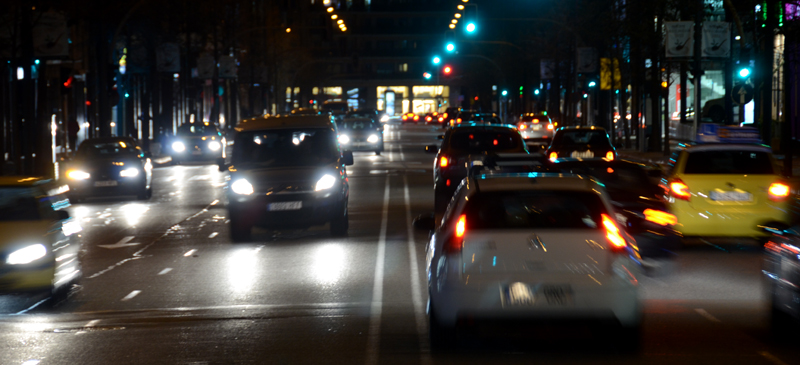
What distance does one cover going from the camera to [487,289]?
7695 mm

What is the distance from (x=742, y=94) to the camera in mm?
33938

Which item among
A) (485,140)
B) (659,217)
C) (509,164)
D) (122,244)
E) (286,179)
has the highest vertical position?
(485,140)

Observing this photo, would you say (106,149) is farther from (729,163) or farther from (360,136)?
(360,136)

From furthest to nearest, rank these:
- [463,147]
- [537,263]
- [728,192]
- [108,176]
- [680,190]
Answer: [108,176] → [463,147] → [680,190] → [728,192] → [537,263]

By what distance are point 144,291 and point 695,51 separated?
2872 cm

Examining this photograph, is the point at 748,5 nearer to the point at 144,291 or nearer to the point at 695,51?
the point at 695,51

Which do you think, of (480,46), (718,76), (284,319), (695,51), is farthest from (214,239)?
(480,46)

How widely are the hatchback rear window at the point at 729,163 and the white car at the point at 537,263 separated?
6.92m

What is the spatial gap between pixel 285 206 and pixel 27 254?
19.5 ft

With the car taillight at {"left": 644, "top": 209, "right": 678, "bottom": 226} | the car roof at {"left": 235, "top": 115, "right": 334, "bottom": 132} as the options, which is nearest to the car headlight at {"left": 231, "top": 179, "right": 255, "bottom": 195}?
the car roof at {"left": 235, "top": 115, "right": 334, "bottom": 132}

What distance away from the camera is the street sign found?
111 ft

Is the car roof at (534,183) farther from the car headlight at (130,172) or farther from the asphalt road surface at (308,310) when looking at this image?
the car headlight at (130,172)

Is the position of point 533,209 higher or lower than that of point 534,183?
lower

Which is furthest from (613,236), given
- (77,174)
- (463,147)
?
(77,174)
